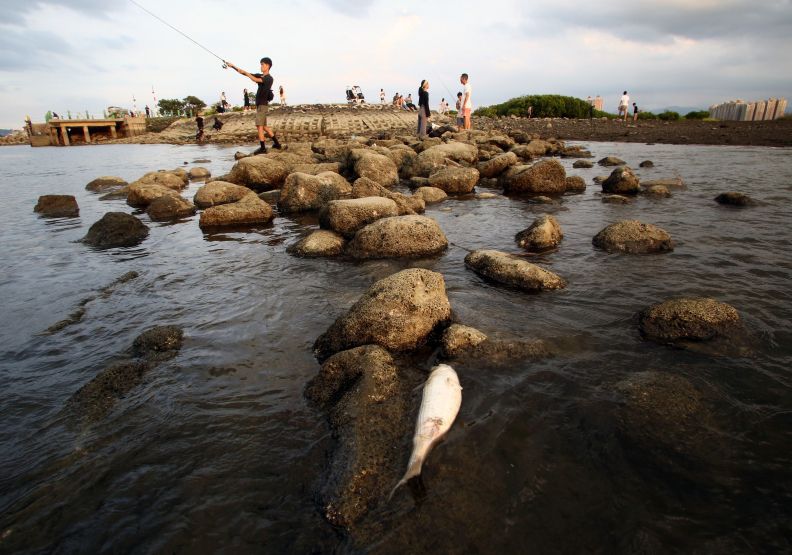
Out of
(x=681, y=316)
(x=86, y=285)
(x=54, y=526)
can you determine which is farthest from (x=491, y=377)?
(x=86, y=285)

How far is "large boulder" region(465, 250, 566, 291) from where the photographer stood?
233 inches

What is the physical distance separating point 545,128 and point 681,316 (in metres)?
36.2

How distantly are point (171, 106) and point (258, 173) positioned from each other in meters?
76.1

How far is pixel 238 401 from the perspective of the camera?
3.93m

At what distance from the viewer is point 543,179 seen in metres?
12.7

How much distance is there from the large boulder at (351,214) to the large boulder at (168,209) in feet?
16.9

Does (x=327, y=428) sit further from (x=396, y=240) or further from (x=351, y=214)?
(x=351, y=214)

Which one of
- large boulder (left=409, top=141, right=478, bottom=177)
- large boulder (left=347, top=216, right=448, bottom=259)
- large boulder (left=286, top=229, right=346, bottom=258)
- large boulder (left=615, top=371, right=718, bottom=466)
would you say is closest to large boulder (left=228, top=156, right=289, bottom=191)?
large boulder (left=409, top=141, right=478, bottom=177)

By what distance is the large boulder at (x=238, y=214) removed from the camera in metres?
9.94

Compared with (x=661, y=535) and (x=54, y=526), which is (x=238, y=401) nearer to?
(x=54, y=526)

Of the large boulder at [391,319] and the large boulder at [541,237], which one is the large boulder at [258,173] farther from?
the large boulder at [391,319]

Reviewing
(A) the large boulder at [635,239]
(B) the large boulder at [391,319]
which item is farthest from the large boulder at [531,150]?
(B) the large boulder at [391,319]

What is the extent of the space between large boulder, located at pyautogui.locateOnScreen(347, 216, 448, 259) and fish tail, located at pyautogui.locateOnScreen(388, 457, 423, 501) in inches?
187

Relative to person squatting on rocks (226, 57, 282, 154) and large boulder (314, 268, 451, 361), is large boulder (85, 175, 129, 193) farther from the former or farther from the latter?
large boulder (314, 268, 451, 361)
